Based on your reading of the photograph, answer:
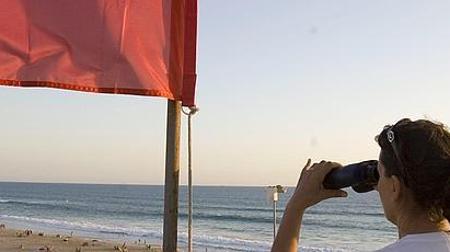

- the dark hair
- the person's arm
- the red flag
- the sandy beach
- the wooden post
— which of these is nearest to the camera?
the dark hair

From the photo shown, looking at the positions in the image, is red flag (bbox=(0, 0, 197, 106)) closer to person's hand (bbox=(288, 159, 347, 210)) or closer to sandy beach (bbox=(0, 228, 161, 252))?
person's hand (bbox=(288, 159, 347, 210))

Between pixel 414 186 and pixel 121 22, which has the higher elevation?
pixel 121 22

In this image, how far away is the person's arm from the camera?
174 centimetres

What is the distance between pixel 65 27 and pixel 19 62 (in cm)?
33

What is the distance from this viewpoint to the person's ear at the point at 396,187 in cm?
163

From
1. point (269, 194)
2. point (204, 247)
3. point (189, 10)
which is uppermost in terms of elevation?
point (189, 10)

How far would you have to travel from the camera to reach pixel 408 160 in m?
1.60

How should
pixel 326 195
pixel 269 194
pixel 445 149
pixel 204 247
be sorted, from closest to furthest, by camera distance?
pixel 445 149 < pixel 326 195 < pixel 269 194 < pixel 204 247

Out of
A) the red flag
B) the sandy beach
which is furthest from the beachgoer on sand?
the sandy beach

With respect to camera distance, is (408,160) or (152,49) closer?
(408,160)

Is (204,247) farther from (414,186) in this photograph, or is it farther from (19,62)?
(414,186)

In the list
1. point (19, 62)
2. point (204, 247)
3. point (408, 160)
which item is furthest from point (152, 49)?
point (204, 247)

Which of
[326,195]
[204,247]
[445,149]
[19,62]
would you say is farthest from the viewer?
[204,247]

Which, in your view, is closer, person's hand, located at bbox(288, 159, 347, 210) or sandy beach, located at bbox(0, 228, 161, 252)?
person's hand, located at bbox(288, 159, 347, 210)
